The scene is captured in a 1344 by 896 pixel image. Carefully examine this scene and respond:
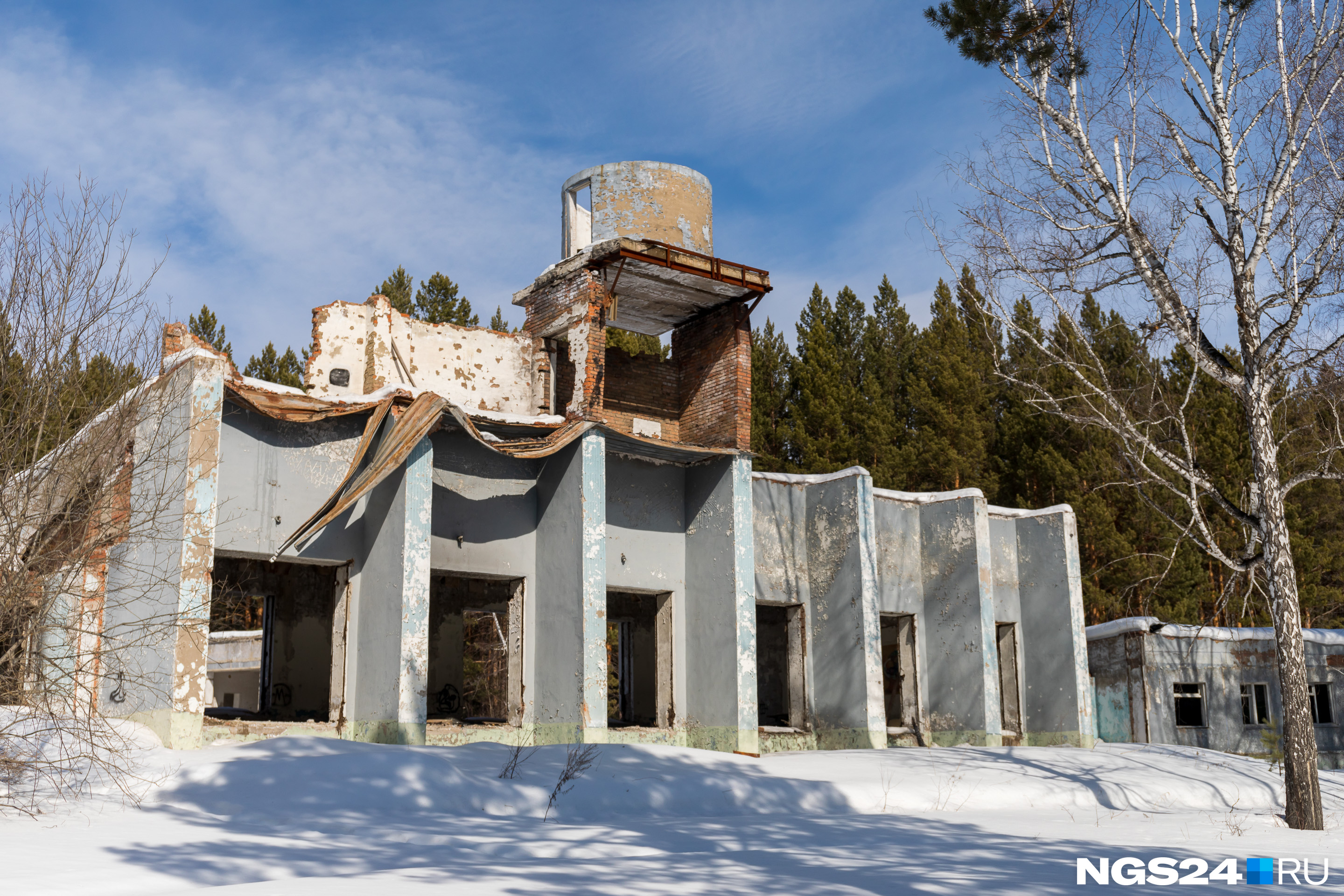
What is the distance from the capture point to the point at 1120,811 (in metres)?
11.3

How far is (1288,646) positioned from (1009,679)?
394 inches

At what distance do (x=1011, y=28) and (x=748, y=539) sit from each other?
308 inches

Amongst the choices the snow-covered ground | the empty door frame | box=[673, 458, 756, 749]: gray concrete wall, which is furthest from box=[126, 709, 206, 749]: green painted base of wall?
the empty door frame

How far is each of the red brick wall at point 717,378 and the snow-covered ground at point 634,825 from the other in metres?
5.14

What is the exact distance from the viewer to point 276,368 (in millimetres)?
31125

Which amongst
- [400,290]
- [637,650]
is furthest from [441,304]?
[637,650]

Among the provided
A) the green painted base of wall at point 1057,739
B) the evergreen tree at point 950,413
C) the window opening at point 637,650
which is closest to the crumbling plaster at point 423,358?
the window opening at point 637,650

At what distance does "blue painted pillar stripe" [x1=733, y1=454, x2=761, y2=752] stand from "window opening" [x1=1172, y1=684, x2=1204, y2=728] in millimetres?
11890

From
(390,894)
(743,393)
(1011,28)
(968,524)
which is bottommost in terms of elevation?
(390,894)

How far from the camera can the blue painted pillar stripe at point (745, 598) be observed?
14.9 m

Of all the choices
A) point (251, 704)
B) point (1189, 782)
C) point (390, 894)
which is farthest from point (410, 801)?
point (251, 704)

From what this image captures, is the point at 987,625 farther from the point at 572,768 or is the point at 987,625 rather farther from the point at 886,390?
the point at 886,390

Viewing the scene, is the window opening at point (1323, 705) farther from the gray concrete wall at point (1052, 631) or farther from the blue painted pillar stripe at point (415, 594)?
the blue painted pillar stripe at point (415, 594)

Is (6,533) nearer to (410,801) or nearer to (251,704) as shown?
(410,801)
